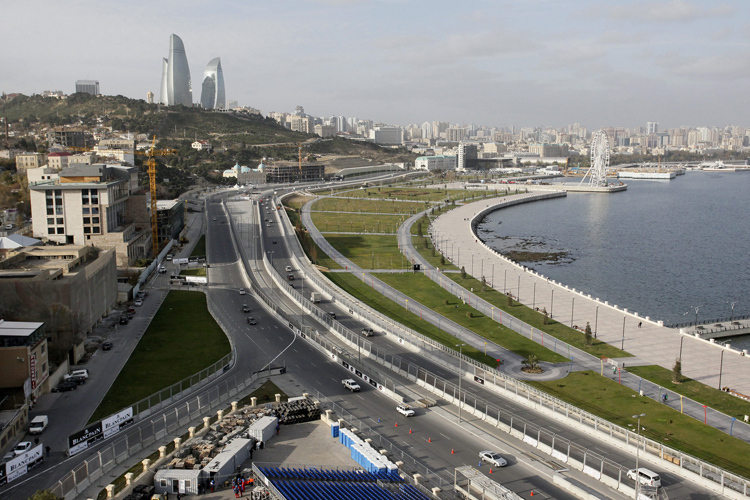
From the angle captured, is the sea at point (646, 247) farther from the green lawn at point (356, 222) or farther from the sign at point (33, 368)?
the sign at point (33, 368)

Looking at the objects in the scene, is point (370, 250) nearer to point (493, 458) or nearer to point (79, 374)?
point (79, 374)

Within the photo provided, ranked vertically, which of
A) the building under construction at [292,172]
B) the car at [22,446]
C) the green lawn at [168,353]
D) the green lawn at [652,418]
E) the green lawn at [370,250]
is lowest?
the green lawn at [652,418]

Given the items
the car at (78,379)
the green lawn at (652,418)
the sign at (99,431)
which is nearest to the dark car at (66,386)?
the car at (78,379)

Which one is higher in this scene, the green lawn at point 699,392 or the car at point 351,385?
the car at point 351,385

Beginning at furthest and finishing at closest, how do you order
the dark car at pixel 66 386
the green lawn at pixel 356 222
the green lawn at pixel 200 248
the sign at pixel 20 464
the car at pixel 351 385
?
the green lawn at pixel 356 222 → the green lawn at pixel 200 248 → the dark car at pixel 66 386 → the car at pixel 351 385 → the sign at pixel 20 464

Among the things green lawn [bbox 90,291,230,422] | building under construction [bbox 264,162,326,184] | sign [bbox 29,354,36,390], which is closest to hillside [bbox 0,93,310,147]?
building under construction [bbox 264,162,326,184]

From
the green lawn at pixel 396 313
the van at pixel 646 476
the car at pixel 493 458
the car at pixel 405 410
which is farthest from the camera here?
the green lawn at pixel 396 313

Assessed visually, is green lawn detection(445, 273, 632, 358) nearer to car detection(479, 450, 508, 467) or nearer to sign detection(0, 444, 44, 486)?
car detection(479, 450, 508, 467)
